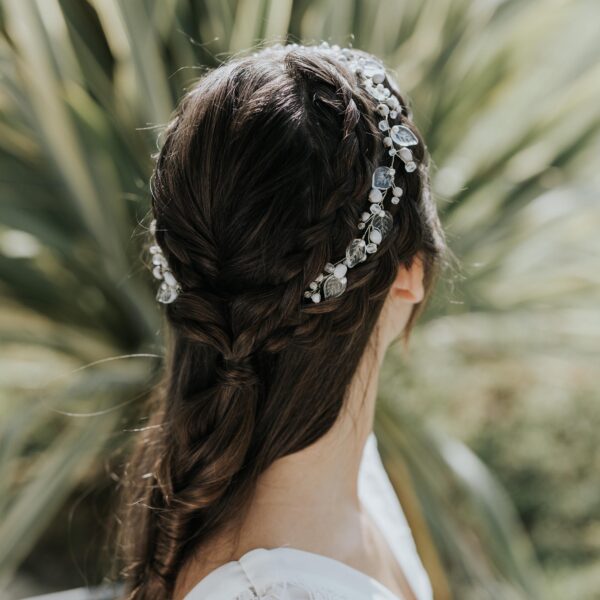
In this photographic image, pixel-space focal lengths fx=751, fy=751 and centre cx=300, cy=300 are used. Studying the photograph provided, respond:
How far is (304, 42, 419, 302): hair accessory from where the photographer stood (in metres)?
0.77

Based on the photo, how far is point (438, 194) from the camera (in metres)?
1.63

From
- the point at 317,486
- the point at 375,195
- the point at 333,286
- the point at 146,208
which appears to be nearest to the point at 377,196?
the point at 375,195

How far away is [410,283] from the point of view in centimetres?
89

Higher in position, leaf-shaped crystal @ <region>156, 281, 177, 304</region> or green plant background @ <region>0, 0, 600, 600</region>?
leaf-shaped crystal @ <region>156, 281, 177, 304</region>

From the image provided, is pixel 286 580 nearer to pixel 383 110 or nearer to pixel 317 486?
pixel 317 486

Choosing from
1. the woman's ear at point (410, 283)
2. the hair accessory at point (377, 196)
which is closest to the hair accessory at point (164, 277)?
the hair accessory at point (377, 196)

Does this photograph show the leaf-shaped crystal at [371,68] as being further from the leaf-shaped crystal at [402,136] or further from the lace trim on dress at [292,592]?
the lace trim on dress at [292,592]

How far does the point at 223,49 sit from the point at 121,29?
208mm

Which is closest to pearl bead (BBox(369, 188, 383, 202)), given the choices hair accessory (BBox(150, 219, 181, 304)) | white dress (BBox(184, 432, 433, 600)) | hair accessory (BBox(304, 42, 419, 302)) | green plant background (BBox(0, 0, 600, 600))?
hair accessory (BBox(304, 42, 419, 302))

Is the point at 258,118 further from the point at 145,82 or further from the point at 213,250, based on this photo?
the point at 145,82

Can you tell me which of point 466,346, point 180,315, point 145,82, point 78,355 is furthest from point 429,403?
point 180,315

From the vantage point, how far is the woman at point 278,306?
0.74 meters

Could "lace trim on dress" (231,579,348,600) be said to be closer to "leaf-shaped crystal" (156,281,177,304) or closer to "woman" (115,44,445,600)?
"woman" (115,44,445,600)

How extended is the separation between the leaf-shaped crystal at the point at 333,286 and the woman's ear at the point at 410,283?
0.39ft
